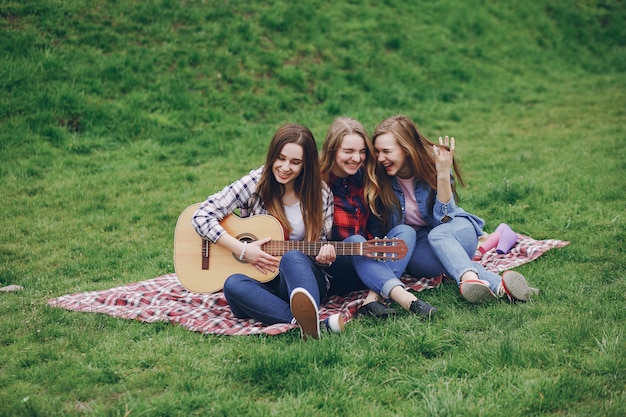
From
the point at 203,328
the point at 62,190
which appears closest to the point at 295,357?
the point at 203,328

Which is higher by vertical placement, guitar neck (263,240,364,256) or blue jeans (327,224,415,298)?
guitar neck (263,240,364,256)

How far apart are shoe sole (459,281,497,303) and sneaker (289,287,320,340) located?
1.20 metres

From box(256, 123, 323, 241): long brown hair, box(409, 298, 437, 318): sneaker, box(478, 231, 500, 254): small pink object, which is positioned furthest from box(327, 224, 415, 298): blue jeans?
box(478, 231, 500, 254): small pink object

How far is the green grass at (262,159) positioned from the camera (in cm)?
346

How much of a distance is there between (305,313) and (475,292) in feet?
4.37

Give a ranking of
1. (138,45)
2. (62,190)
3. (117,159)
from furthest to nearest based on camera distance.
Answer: (138,45) → (117,159) → (62,190)

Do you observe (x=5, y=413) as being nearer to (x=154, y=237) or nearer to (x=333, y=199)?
(x=333, y=199)

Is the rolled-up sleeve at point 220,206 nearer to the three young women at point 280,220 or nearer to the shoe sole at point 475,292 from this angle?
the three young women at point 280,220

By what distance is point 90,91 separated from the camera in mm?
9953

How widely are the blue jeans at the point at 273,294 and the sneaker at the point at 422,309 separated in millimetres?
673

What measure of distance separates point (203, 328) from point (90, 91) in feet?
22.3

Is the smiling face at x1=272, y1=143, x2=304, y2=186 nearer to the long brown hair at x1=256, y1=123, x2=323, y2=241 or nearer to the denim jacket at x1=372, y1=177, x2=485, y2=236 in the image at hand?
the long brown hair at x1=256, y1=123, x2=323, y2=241

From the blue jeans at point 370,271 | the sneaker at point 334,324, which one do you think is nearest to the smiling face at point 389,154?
the blue jeans at point 370,271

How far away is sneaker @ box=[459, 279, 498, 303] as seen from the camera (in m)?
4.48
